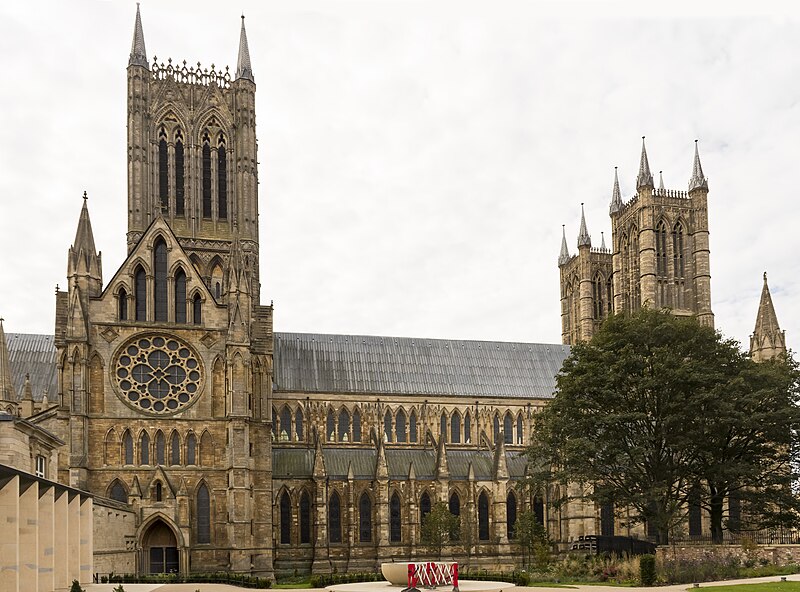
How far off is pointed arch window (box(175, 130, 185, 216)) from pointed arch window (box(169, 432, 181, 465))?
2530cm

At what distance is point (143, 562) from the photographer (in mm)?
56250

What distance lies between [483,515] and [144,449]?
93.6ft

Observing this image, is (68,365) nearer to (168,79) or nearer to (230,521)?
(230,521)

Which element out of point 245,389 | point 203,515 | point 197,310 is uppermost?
point 197,310

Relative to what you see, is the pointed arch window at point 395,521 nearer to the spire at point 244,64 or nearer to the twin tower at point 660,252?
the twin tower at point 660,252

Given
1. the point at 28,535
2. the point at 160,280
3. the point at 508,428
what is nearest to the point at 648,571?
the point at 28,535

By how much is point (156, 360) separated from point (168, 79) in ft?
101

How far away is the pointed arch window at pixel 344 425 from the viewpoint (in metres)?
77.1

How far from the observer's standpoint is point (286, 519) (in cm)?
7000

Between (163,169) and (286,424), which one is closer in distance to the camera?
(286,424)

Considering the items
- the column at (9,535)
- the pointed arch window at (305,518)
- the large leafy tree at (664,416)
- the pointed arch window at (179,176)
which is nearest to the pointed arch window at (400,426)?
the pointed arch window at (305,518)

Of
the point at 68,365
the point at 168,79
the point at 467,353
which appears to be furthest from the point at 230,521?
the point at 168,79

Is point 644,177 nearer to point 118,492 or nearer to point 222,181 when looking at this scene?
point 222,181

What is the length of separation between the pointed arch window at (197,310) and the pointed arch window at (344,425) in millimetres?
19364
